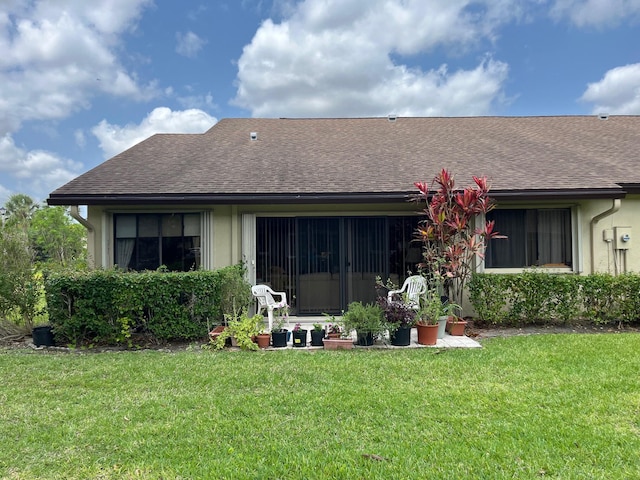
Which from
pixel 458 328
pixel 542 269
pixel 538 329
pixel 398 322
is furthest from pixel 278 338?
pixel 542 269

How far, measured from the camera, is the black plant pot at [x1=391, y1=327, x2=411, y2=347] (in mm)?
6164

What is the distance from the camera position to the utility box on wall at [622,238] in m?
8.24

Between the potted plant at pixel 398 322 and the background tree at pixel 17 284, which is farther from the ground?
the background tree at pixel 17 284

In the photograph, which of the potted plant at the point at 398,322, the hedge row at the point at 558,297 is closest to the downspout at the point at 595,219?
the hedge row at the point at 558,297

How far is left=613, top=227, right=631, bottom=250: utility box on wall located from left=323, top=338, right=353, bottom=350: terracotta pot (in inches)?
250

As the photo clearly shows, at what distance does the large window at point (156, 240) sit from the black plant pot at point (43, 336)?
6.53 feet

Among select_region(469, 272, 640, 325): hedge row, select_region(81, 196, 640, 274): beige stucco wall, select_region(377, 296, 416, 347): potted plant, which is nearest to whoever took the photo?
select_region(377, 296, 416, 347): potted plant

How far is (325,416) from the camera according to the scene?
3566 millimetres

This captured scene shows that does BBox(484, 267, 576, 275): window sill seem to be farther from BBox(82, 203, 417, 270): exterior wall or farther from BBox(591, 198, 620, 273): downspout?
BBox(82, 203, 417, 270): exterior wall

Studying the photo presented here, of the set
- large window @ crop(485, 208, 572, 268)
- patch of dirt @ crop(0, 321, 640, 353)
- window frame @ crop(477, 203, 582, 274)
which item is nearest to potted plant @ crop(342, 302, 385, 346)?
patch of dirt @ crop(0, 321, 640, 353)

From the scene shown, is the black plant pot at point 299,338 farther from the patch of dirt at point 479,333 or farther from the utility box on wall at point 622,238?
the utility box on wall at point 622,238

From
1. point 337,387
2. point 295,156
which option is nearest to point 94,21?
point 295,156

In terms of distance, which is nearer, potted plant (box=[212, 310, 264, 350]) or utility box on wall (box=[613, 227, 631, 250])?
potted plant (box=[212, 310, 264, 350])

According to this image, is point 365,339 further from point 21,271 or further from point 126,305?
point 21,271
